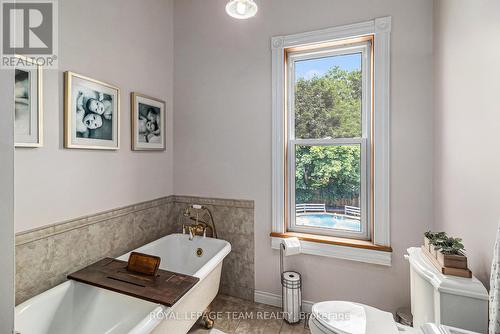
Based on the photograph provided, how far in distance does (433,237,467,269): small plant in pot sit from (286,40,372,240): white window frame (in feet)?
2.50

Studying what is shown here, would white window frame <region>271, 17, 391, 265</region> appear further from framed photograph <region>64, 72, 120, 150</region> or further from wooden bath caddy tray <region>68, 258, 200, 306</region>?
framed photograph <region>64, 72, 120, 150</region>

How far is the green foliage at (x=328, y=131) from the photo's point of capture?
6.85 ft

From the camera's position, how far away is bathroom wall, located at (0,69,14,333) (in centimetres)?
43

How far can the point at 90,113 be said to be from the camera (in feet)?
5.81

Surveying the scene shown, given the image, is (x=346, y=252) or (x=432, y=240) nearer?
(x=432, y=240)

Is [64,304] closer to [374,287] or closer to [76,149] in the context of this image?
[76,149]

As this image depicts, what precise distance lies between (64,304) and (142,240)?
2.56ft

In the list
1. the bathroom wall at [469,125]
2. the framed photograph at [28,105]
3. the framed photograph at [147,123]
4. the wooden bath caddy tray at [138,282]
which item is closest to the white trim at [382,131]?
the bathroom wall at [469,125]

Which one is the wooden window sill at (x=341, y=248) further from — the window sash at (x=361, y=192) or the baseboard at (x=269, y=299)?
the baseboard at (x=269, y=299)

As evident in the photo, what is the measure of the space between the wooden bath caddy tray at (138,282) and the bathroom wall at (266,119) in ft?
3.13

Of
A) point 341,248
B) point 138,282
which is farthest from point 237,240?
point 138,282

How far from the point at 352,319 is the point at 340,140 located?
131cm

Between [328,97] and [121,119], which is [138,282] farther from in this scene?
Answer: [328,97]

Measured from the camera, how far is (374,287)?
1.96 m
